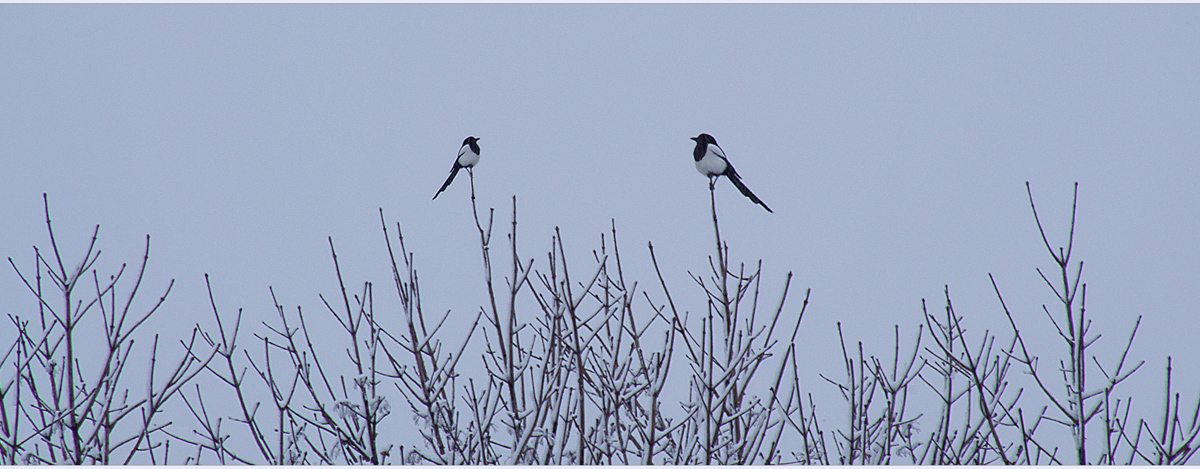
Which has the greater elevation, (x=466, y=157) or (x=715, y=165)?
(x=466, y=157)

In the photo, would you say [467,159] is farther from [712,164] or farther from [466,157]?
[712,164]

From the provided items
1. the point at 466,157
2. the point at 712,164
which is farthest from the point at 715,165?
the point at 466,157

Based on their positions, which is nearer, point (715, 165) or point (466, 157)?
point (715, 165)

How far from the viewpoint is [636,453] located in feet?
10.8

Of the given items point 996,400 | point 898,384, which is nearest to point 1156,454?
point 996,400

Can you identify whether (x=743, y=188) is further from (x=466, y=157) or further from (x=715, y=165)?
(x=466, y=157)

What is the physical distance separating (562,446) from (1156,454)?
1999mm

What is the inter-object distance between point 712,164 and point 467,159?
249cm

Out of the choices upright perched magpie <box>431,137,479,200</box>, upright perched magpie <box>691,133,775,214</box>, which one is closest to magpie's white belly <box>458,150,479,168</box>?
upright perched magpie <box>431,137,479,200</box>

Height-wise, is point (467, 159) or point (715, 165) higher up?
point (467, 159)

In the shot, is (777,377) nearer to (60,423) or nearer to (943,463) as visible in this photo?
(943,463)

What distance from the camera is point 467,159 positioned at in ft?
26.0

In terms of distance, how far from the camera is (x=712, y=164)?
6.42 meters

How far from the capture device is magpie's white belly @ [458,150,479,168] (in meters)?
7.89
